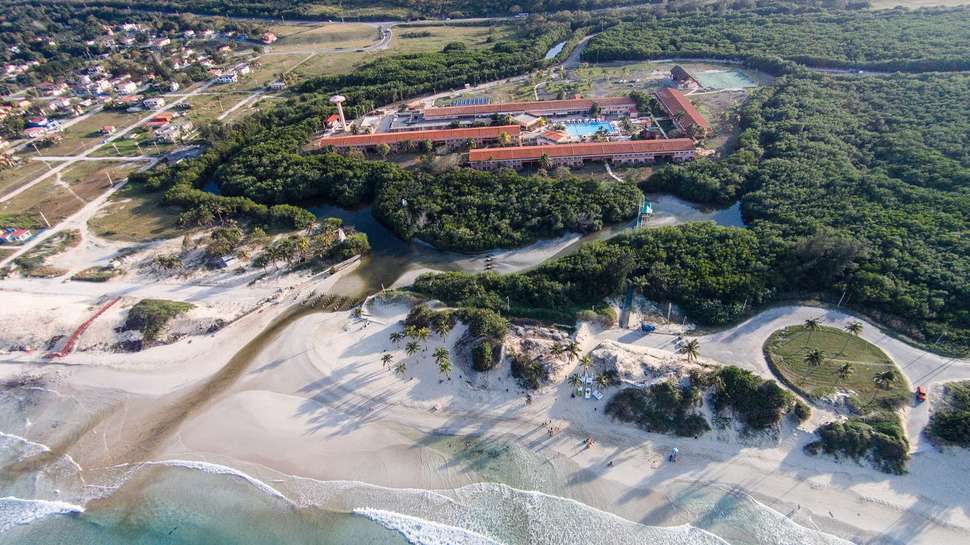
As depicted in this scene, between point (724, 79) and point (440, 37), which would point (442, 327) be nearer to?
point (724, 79)

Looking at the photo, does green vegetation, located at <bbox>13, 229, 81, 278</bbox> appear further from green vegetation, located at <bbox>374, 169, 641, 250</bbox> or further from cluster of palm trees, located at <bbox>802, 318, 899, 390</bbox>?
cluster of palm trees, located at <bbox>802, 318, 899, 390</bbox>

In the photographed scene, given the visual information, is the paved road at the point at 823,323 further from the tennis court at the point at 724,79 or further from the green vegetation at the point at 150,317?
the tennis court at the point at 724,79

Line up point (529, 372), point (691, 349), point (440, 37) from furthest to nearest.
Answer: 1. point (440, 37)
2. point (529, 372)
3. point (691, 349)

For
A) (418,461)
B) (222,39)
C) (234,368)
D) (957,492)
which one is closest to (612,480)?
(418,461)

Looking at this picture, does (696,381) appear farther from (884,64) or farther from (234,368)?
(884,64)

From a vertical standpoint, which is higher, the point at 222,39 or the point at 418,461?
the point at 222,39

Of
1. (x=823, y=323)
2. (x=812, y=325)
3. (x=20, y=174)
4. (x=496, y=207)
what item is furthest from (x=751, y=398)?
(x=20, y=174)

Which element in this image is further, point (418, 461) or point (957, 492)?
point (418, 461)
